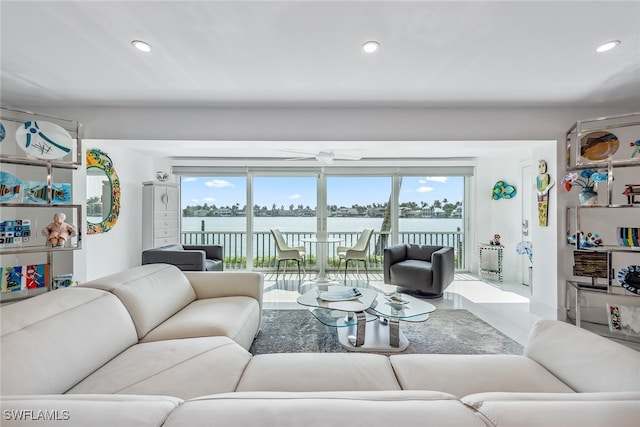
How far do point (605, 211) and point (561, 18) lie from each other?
8.03ft

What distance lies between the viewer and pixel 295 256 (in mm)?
4836

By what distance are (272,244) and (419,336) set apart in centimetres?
376

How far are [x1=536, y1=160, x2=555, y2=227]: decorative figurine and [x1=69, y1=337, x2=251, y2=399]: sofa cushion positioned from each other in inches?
142

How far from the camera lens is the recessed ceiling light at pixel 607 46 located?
1910 millimetres

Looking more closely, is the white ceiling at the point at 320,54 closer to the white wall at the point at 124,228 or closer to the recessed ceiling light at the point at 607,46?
the recessed ceiling light at the point at 607,46

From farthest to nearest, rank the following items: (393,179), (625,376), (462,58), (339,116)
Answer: (393,179)
(339,116)
(462,58)
(625,376)

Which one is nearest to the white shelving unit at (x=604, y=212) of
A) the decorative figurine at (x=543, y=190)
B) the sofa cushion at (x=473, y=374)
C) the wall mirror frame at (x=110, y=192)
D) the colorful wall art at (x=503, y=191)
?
the decorative figurine at (x=543, y=190)

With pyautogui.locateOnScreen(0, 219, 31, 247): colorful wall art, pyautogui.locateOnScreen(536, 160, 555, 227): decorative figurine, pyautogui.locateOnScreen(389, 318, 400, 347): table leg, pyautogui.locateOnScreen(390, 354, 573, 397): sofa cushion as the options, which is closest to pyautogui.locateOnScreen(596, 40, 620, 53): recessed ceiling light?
pyautogui.locateOnScreen(536, 160, 555, 227): decorative figurine

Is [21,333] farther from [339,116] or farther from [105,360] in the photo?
[339,116]

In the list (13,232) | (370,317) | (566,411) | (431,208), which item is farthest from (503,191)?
(13,232)

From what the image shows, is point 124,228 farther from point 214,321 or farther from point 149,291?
point 214,321

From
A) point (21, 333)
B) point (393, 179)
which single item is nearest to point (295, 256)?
point (393, 179)

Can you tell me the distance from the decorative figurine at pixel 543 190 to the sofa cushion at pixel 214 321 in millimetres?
3435

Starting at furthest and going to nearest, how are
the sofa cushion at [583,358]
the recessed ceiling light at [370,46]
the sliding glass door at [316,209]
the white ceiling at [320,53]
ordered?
1. the sliding glass door at [316,209]
2. the recessed ceiling light at [370,46]
3. the white ceiling at [320,53]
4. the sofa cushion at [583,358]
